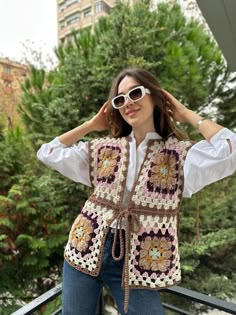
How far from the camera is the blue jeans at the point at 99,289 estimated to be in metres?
0.73

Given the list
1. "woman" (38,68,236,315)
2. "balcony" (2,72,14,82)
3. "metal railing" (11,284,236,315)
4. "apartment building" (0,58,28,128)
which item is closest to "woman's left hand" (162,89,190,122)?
"woman" (38,68,236,315)

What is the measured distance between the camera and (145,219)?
73cm

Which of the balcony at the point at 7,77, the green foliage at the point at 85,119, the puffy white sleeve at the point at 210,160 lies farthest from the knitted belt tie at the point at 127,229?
the balcony at the point at 7,77

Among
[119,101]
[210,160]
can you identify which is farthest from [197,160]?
[119,101]

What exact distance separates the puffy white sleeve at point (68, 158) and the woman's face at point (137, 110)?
180 mm

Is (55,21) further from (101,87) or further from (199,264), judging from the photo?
(199,264)

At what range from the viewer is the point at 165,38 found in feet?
9.32

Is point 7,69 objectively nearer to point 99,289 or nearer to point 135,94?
point 135,94

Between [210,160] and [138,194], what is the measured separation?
0.64 feet

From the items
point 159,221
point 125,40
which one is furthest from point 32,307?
point 125,40

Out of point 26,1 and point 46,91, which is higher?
point 26,1

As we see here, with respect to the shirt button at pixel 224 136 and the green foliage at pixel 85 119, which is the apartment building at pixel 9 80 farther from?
the shirt button at pixel 224 136

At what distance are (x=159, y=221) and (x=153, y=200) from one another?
0.18ft

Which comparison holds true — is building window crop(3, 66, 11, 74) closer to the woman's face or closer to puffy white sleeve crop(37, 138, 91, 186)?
puffy white sleeve crop(37, 138, 91, 186)
